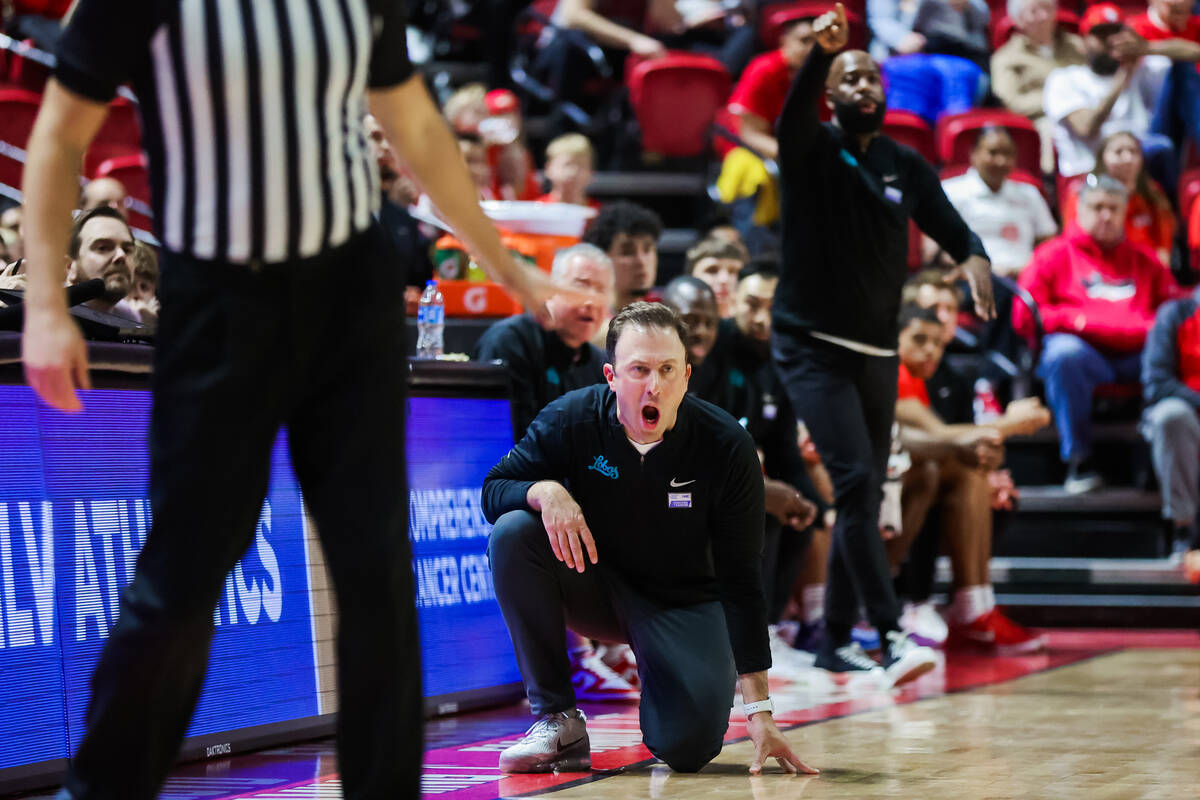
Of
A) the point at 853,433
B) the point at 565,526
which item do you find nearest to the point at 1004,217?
the point at 853,433

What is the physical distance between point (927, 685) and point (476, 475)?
1.74 meters

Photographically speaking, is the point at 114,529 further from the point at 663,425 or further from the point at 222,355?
the point at 222,355

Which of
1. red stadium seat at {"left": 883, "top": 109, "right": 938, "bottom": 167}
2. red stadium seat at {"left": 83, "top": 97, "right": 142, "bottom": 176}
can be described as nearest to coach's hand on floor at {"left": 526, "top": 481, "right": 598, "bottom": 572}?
red stadium seat at {"left": 83, "top": 97, "right": 142, "bottom": 176}

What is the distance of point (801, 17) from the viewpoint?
32.3 ft

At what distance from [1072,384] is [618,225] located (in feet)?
9.09

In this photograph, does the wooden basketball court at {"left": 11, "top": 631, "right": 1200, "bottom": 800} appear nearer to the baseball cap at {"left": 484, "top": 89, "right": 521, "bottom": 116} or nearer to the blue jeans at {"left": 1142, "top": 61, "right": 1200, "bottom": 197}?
the baseball cap at {"left": 484, "top": 89, "right": 521, "bottom": 116}

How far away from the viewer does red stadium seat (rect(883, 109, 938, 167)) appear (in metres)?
9.39

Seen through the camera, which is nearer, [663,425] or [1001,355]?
[663,425]

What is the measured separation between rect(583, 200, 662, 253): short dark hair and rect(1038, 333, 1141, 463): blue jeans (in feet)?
8.27

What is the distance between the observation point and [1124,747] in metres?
4.02

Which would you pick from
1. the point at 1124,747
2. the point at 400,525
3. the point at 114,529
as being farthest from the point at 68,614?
the point at 1124,747

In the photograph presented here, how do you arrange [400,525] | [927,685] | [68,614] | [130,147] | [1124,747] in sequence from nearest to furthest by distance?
1. [400,525]
2. [68,614]
3. [1124,747]
4. [927,685]
5. [130,147]

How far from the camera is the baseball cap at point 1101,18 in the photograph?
32.0ft

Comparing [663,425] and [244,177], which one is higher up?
[244,177]
